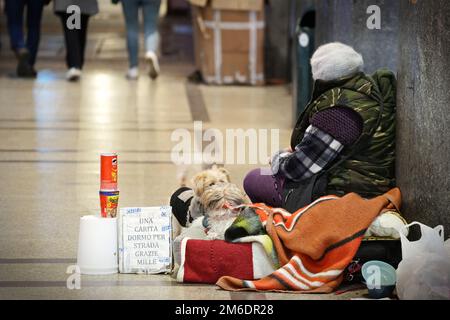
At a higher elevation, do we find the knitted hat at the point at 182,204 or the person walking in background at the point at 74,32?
the person walking in background at the point at 74,32

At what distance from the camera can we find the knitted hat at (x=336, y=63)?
558 centimetres

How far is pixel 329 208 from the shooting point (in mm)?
5102

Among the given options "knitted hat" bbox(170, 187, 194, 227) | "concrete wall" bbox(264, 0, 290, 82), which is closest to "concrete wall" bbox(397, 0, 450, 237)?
"knitted hat" bbox(170, 187, 194, 227)

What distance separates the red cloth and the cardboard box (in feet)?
23.2

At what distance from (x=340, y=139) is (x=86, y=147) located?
11.7 ft

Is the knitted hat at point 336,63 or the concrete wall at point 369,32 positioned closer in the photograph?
the knitted hat at point 336,63

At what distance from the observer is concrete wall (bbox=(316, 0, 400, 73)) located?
797 centimetres

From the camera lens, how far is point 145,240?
5.19m

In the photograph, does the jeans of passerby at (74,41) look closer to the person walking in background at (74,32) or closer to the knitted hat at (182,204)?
the person walking in background at (74,32)

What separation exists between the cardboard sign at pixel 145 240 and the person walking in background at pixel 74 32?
679 cm

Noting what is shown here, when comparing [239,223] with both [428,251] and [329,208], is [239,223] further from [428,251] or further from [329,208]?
[428,251]

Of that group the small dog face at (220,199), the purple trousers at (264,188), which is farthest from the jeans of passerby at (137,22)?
the small dog face at (220,199)

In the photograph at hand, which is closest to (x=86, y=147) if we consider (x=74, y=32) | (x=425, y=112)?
(x=74, y=32)

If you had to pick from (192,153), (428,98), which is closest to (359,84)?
(428,98)
